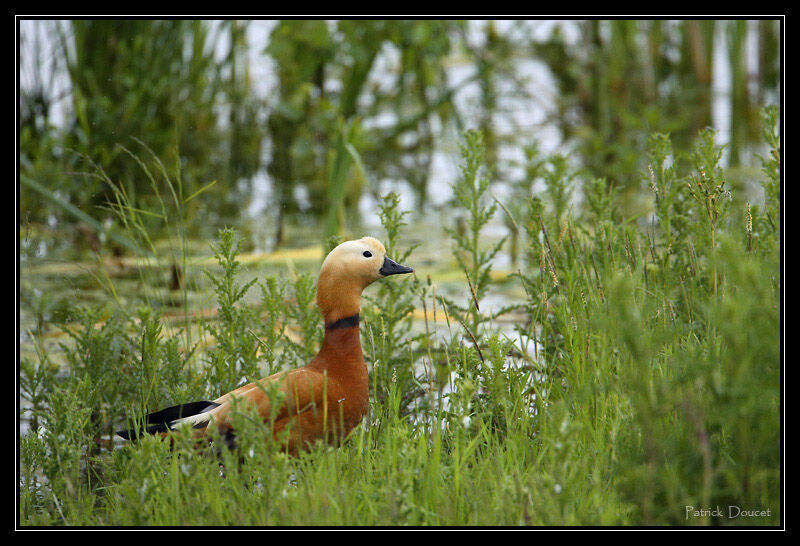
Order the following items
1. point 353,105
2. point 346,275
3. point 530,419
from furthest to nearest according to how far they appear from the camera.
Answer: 1. point 353,105
2. point 530,419
3. point 346,275

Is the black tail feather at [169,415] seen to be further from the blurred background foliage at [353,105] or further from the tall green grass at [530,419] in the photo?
the blurred background foliage at [353,105]

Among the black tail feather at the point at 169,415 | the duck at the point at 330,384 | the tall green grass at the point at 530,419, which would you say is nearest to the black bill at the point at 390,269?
the duck at the point at 330,384

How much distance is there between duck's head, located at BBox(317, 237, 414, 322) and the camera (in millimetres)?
2848

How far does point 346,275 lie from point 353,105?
432 centimetres

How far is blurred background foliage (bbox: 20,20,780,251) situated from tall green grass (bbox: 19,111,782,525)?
2090mm

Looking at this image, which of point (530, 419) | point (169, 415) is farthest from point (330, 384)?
point (530, 419)

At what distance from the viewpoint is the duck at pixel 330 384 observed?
272cm

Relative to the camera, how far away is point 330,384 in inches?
109

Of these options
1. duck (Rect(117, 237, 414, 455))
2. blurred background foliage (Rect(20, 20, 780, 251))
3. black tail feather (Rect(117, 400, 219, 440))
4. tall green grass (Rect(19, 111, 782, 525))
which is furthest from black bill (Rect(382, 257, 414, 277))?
blurred background foliage (Rect(20, 20, 780, 251))

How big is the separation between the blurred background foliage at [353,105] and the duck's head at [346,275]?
2594 mm

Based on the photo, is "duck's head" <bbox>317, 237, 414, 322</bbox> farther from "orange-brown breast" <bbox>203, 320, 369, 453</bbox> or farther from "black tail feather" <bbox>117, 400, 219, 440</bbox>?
"black tail feather" <bbox>117, 400, 219, 440</bbox>

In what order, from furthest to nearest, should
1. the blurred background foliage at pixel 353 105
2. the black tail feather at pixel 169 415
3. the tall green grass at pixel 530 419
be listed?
1. the blurred background foliage at pixel 353 105
2. the black tail feather at pixel 169 415
3. the tall green grass at pixel 530 419

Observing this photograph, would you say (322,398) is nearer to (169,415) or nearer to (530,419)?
(169,415)

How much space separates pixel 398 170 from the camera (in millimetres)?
7648
